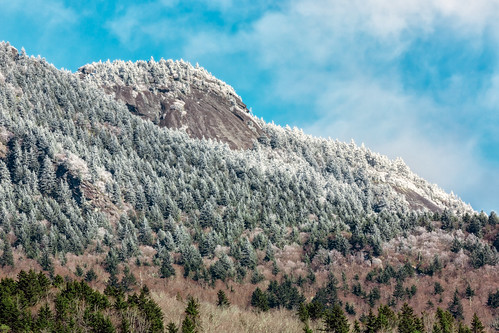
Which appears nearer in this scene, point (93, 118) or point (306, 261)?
point (306, 261)

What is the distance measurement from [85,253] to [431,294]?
8218 cm

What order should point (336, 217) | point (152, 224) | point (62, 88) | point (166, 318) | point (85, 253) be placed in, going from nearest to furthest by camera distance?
1. point (166, 318)
2. point (85, 253)
3. point (152, 224)
4. point (336, 217)
5. point (62, 88)

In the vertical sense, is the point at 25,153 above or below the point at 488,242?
above

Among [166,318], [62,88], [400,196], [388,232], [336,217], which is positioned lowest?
[166,318]

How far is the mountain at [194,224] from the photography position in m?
98.4

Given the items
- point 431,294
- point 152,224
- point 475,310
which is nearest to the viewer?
point 475,310

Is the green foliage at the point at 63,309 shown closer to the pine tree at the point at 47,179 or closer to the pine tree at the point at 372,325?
the pine tree at the point at 372,325

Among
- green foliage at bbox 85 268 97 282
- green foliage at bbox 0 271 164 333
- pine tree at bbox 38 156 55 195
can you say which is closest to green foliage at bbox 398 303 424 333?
green foliage at bbox 0 271 164 333

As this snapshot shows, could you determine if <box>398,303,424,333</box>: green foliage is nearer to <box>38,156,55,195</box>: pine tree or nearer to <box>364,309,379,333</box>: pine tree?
<box>364,309,379,333</box>: pine tree

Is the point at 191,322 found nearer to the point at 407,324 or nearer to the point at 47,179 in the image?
the point at 407,324

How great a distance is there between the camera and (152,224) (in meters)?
126

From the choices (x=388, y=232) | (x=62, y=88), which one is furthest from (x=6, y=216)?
(x=388, y=232)

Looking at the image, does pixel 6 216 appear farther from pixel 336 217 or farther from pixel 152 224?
pixel 336 217

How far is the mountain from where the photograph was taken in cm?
9838
